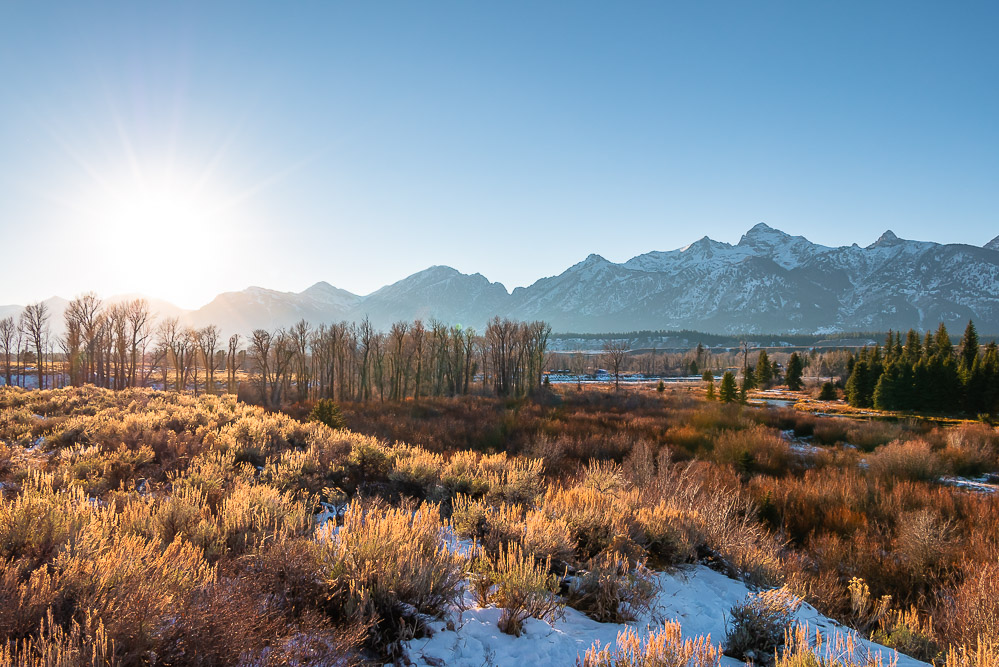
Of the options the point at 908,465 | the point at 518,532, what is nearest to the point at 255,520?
the point at 518,532

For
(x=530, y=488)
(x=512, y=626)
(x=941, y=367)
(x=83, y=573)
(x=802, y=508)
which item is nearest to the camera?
(x=83, y=573)

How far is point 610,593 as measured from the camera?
4.43 metres

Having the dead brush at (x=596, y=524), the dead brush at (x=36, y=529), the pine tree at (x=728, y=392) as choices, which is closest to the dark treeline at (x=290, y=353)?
the pine tree at (x=728, y=392)

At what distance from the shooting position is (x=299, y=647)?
2824mm

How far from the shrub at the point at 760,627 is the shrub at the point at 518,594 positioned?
1687 mm

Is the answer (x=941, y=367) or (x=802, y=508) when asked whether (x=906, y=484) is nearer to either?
(x=802, y=508)

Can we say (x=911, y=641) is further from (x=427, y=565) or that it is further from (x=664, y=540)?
(x=427, y=565)

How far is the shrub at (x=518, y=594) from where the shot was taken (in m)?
3.84

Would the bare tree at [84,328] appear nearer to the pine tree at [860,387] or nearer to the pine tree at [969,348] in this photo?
the pine tree at [860,387]

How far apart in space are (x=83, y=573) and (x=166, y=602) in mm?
917

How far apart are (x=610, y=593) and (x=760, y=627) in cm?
143

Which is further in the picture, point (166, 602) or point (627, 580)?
point (627, 580)

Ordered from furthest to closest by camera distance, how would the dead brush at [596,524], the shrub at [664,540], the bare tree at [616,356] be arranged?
the bare tree at [616,356], the shrub at [664,540], the dead brush at [596,524]

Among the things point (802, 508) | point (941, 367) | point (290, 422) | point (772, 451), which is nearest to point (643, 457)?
point (802, 508)
